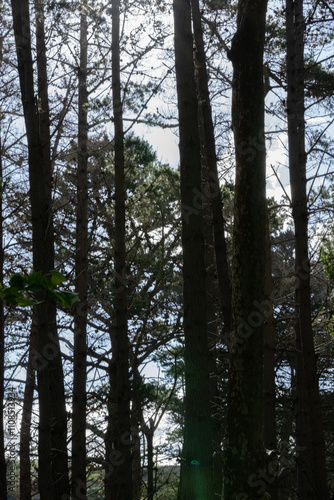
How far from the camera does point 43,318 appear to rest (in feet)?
19.9

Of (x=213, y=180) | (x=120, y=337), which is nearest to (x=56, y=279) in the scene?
(x=120, y=337)

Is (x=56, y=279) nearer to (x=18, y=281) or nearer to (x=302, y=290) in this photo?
(x=18, y=281)

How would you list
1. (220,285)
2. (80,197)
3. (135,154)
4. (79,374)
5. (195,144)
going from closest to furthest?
(195,144) < (220,285) < (79,374) < (80,197) < (135,154)

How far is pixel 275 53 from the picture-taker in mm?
11102

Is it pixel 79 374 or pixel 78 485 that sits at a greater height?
pixel 79 374

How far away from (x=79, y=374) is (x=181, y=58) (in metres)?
5.97

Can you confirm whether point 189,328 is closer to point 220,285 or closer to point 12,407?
point 220,285

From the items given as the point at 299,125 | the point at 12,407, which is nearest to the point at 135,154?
the point at 299,125

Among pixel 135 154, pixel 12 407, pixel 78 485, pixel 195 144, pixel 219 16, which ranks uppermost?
pixel 219 16

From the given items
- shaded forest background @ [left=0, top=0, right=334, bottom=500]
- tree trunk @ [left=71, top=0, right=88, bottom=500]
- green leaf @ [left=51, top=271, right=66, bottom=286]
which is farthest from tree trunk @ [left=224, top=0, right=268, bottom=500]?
tree trunk @ [left=71, top=0, right=88, bottom=500]

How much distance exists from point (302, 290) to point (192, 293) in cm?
341

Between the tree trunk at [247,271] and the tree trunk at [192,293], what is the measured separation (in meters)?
0.72

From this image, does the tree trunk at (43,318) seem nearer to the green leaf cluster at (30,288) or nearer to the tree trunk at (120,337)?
the tree trunk at (120,337)

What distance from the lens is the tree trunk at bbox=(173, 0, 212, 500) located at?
5.91 metres
